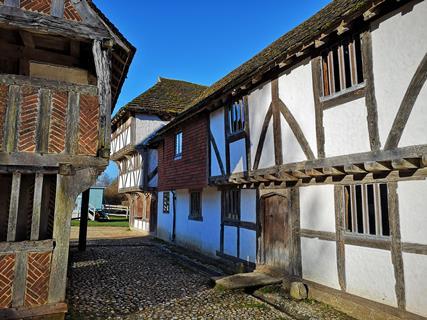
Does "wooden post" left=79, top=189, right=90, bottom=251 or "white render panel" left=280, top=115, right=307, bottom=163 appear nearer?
"white render panel" left=280, top=115, right=307, bottom=163

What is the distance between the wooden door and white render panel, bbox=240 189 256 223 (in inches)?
17.5

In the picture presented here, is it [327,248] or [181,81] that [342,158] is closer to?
[327,248]

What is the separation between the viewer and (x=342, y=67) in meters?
6.71

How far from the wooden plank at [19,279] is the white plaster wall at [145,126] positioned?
1547 cm

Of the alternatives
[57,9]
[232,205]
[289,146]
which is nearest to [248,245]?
[232,205]

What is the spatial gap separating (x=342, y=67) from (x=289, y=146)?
213cm

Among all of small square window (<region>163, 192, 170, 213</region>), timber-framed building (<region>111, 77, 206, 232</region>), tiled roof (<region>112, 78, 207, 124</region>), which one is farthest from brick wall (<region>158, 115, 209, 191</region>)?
tiled roof (<region>112, 78, 207, 124</region>)

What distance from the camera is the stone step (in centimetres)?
778

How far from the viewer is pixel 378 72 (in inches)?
233

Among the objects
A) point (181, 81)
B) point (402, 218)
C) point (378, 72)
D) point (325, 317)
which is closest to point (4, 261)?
point (325, 317)

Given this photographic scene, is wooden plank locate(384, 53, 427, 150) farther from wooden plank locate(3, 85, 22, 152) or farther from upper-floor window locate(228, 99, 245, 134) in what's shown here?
wooden plank locate(3, 85, 22, 152)

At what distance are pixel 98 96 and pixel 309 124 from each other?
4.48 metres

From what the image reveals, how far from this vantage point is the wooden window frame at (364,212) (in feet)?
19.5

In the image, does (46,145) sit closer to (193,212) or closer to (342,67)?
(342,67)
